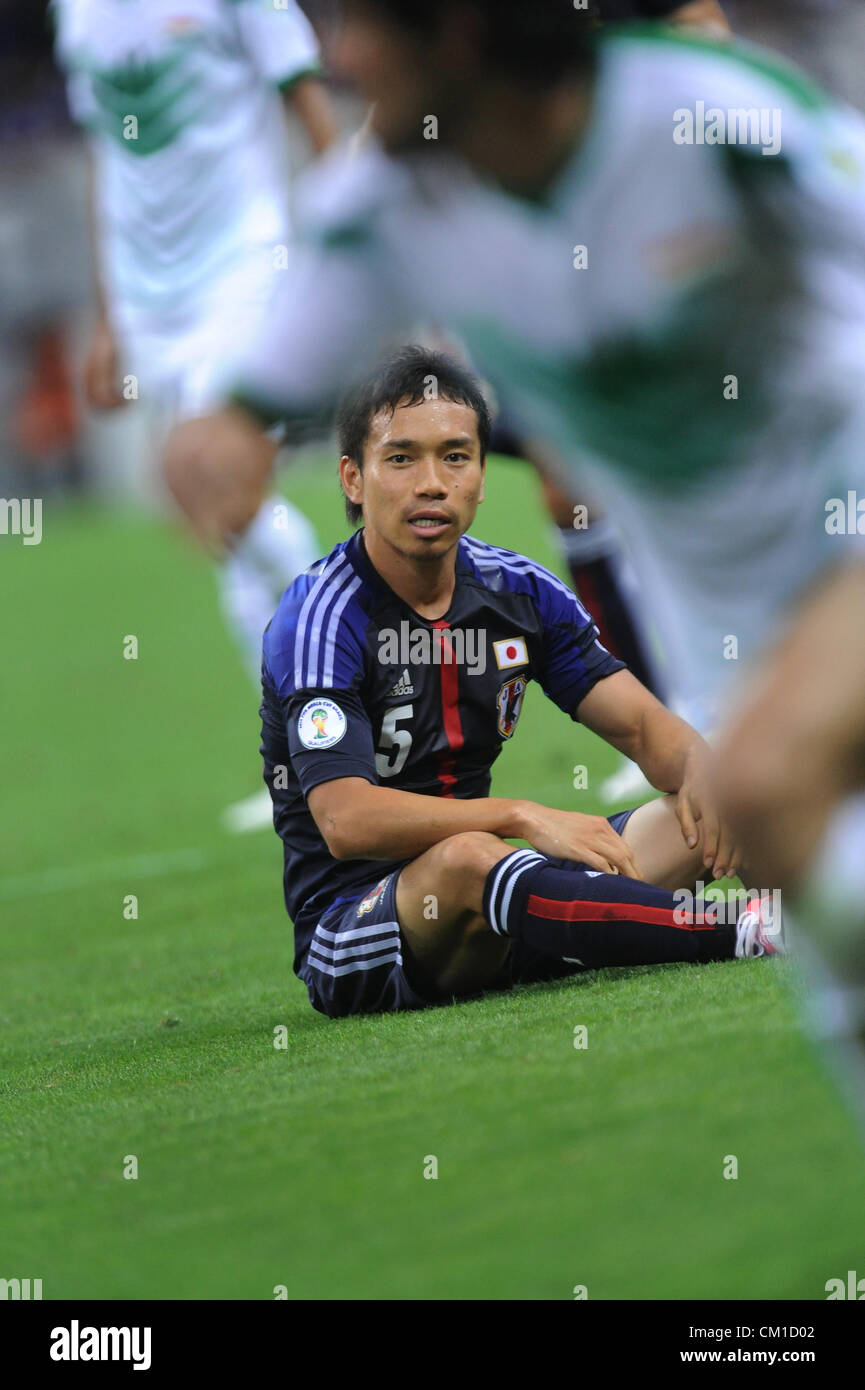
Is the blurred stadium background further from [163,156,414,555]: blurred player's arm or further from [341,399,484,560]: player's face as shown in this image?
[341,399,484,560]: player's face

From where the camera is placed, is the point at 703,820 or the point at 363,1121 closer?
→ the point at 363,1121

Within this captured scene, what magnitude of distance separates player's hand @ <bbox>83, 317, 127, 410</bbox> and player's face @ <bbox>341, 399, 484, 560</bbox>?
2681mm

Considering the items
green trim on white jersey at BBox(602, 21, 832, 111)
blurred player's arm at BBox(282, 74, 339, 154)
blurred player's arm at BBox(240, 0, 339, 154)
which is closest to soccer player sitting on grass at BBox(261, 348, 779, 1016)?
green trim on white jersey at BBox(602, 21, 832, 111)

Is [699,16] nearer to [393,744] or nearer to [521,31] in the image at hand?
[393,744]

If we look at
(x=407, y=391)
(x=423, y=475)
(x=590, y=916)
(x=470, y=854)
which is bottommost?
(x=590, y=916)

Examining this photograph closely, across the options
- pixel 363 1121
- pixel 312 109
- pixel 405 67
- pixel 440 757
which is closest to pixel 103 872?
pixel 312 109

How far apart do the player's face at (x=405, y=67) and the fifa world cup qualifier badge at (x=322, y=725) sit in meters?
1.78

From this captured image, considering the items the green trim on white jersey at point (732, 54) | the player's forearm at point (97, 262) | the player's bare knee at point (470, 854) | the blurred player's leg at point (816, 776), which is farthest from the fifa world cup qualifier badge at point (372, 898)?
the player's forearm at point (97, 262)

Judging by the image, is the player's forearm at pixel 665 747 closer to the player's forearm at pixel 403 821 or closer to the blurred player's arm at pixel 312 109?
the player's forearm at pixel 403 821

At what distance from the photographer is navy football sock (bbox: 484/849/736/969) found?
3514mm

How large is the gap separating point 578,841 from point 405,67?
6.30ft

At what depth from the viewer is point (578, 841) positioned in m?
3.64

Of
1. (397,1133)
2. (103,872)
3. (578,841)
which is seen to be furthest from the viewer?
(103,872)
